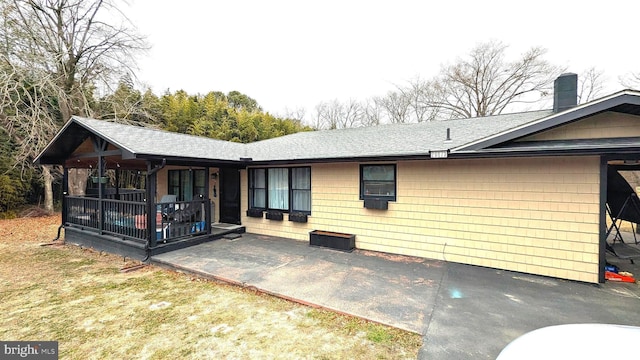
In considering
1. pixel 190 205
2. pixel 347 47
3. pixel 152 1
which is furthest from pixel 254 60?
pixel 190 205

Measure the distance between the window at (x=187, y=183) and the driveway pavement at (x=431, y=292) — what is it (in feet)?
10.7

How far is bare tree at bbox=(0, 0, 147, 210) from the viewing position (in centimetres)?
991

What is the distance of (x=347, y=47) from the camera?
56.4ft

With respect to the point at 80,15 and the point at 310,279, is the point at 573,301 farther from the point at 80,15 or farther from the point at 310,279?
the point at 80,15

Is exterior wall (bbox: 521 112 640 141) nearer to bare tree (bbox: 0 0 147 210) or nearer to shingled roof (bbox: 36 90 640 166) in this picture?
shingled roof (bbox: 36 90 640 166)

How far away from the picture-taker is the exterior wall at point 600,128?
155 inches

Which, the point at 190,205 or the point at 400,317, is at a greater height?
the point at 190,205

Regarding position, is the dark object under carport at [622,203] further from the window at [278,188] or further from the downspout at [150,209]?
the downspout at [150,209]

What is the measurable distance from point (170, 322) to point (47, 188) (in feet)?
44.9

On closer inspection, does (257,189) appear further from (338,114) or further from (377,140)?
(338,114)

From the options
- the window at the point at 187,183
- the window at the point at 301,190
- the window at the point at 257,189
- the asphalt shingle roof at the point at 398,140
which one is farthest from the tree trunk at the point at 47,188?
the window at the point at 301,190

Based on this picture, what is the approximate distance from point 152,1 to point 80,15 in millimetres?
4692

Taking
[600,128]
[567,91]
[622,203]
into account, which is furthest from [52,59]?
[622,203]

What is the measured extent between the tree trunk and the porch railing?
630 cm
